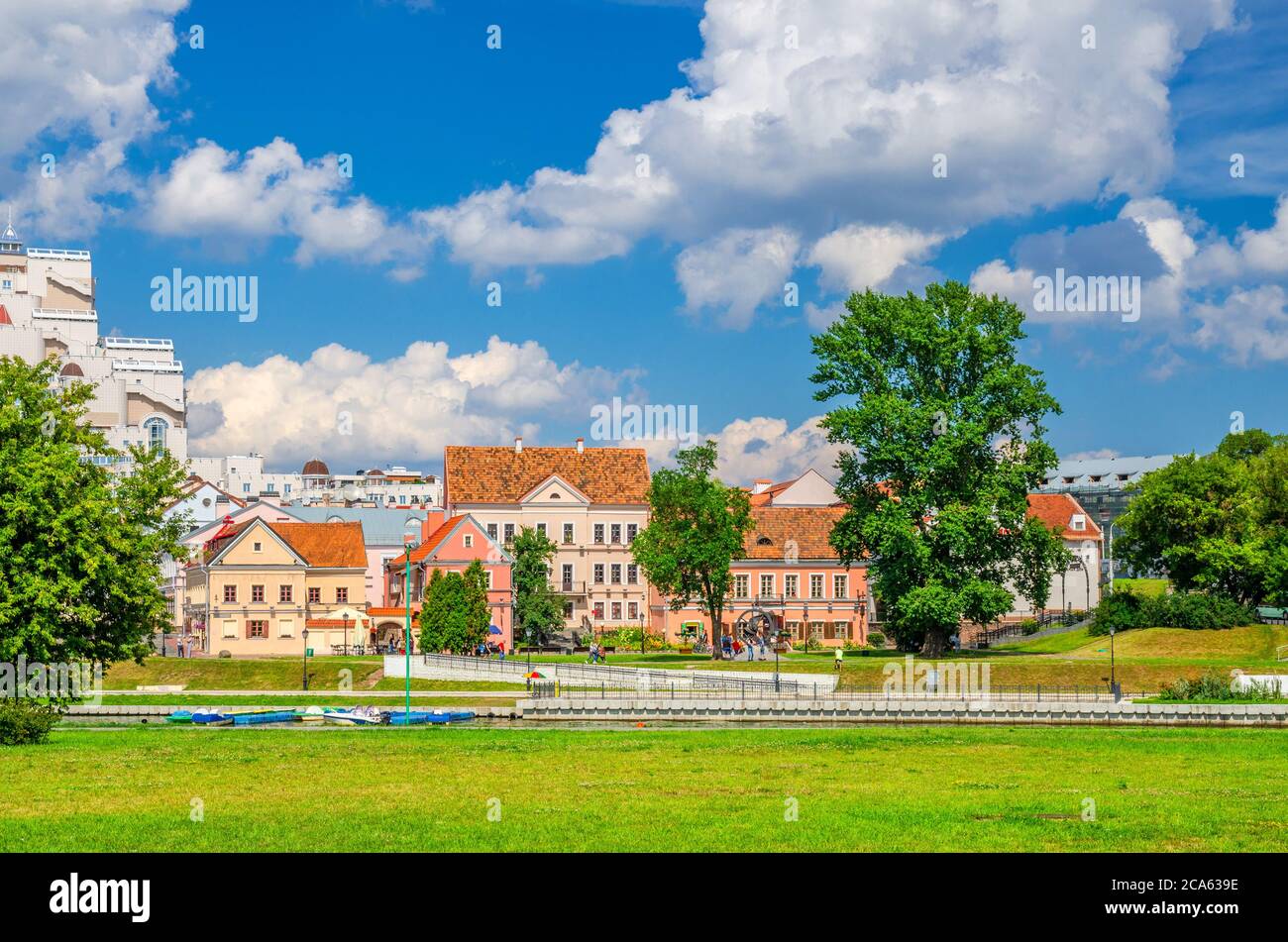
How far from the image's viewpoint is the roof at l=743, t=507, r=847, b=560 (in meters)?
93.5

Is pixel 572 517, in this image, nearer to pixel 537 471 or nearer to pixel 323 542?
pixel 537 471

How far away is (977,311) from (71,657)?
145 ft

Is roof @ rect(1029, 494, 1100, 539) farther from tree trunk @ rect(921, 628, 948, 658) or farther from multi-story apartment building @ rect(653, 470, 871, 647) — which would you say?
tree trunk @ rect(921, 628, 948, 658)

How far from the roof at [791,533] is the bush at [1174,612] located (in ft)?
70.2

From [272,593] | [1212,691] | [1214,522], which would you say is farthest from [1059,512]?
[272,593]

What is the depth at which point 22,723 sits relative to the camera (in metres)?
34.0

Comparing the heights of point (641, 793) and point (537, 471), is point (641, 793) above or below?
below

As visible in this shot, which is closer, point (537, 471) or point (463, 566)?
point (463, 566)

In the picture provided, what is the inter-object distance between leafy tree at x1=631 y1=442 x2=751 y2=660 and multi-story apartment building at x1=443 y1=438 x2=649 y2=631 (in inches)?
730

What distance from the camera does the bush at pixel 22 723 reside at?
111 ft

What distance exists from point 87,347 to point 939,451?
150m

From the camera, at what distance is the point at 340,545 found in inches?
3698
